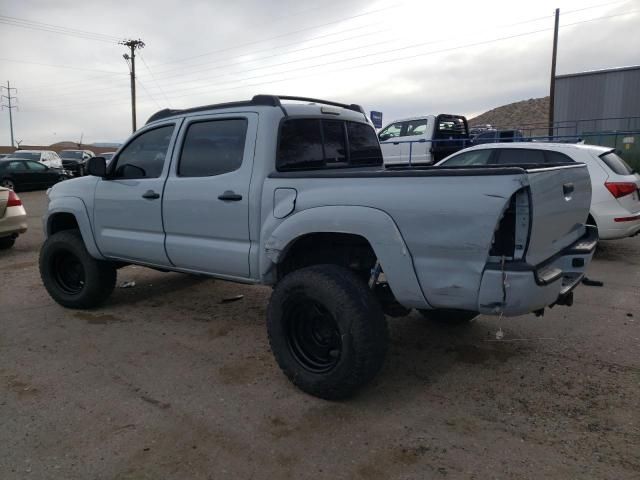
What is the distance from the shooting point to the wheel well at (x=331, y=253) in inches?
135

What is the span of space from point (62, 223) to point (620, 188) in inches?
281

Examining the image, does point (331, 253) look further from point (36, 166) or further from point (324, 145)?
point (36, 166)

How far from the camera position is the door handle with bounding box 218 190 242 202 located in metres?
3.74

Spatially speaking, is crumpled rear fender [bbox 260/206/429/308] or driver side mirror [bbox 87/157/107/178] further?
driver side mirror [bbox 87/157/107/178]

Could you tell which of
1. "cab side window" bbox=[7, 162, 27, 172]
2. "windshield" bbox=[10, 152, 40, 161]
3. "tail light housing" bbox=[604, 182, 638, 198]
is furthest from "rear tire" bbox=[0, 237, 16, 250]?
"windshield" bbox=[10, 152, 40, 161]

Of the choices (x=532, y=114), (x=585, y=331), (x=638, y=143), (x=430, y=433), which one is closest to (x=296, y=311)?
(x=430, y=433)

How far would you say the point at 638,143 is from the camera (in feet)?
54.3

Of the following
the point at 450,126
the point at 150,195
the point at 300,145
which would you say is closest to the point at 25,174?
the point at 450,126

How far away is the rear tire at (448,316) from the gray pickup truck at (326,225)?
27 mm

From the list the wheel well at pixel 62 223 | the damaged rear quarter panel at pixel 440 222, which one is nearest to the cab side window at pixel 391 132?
the wheel well at pixel 62 223

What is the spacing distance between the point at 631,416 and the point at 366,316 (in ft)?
5.62

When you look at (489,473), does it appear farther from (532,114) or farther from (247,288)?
(532,114)

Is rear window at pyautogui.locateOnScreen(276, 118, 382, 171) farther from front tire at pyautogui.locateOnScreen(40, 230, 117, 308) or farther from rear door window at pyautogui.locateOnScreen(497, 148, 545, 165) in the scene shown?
rear door window at pyautogui.locateOnScreen(497, 148, 545, 165)

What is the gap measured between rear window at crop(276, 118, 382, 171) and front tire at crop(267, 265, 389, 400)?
3.30 feet
